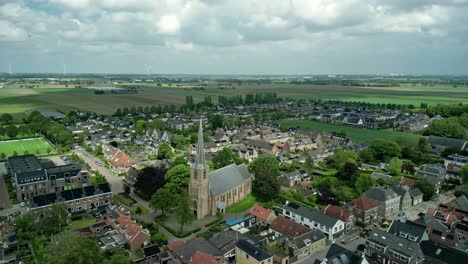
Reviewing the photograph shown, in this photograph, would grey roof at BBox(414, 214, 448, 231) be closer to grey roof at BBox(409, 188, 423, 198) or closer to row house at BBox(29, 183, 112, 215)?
grey roof at BBox(409, 188, 423, 198)

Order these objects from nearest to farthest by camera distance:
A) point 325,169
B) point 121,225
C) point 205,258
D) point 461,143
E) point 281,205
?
point 205,258 < point 121,225 < point 281,205 < point 325,169 < point 461,143

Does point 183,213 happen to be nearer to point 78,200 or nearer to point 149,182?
point 149,182

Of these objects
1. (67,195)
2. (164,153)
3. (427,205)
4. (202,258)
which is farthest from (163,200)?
(427,205)

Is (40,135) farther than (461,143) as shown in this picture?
Yes

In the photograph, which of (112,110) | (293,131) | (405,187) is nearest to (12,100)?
(112,110)

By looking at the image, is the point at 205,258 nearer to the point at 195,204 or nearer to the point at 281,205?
the point at 195,204

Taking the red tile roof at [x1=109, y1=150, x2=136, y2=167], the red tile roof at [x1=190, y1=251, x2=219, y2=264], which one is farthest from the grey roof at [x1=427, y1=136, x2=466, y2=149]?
Result: the red tile roof at [x1=109, y1=150, x2=136, y2=167]

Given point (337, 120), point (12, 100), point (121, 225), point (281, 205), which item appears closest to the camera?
point (121, 225)
